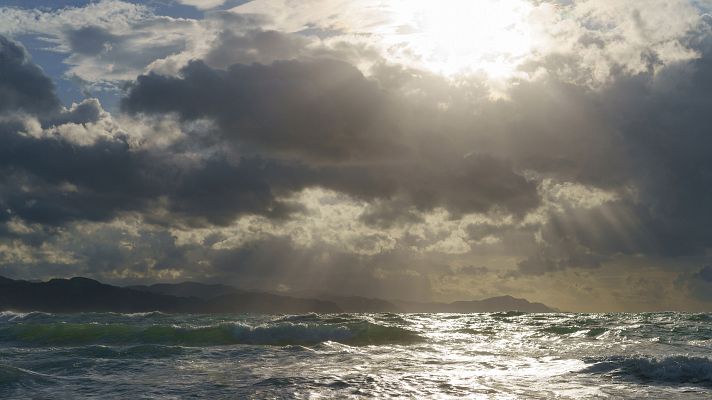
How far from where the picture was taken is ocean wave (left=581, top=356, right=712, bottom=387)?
71.4 ft

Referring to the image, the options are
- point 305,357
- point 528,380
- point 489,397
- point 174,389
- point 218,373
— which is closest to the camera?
point 489,397

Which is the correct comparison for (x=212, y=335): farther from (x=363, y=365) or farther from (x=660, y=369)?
(x=660, y=369)

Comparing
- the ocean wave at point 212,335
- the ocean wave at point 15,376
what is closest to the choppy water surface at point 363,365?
the ocean wave at point 15,376

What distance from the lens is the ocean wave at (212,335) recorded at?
41.7m

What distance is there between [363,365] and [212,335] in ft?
65.0

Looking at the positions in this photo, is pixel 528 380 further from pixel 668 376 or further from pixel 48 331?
pixel 48 331

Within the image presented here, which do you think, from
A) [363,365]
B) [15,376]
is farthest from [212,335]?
[15,376]

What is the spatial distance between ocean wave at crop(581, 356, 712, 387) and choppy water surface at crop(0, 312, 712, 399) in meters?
0.04

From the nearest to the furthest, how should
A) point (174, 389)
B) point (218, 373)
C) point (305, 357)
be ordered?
1. point (174, 389)
2. point (218, 373)
3. point (305, 357)

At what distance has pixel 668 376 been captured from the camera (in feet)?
73.5

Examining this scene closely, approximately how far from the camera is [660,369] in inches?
910

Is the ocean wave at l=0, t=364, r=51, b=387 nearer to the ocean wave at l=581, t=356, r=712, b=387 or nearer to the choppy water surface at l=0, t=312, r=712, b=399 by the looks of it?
the choppy water surface at l=0, t=312, r=712, b=399

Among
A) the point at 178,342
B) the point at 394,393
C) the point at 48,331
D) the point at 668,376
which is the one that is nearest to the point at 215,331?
the point at 178,342

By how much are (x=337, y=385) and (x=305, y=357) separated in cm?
953
